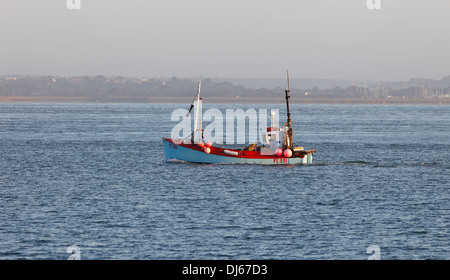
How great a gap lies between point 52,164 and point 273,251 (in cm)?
4841

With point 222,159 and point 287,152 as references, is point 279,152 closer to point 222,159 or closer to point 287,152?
point 287,152

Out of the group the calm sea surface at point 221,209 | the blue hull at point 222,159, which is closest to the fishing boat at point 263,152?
the blue hull at point 222,159

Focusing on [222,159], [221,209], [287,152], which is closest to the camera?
[221,209]

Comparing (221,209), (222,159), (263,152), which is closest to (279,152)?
(263,152)

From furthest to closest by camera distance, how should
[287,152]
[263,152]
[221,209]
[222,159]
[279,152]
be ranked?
[222,159] → [263,152] → [279,152] → [287,152] → [221,209]

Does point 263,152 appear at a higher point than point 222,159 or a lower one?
higher

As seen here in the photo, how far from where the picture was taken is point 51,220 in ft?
135

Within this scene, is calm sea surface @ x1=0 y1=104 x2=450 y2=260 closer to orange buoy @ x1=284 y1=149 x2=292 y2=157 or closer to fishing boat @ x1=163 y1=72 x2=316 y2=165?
fishing boat @ x1=163 y1=72 x2=316 y2=165

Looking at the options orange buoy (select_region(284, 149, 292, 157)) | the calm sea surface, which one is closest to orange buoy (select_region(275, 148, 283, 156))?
orange buoy (select_region(284, 149, 292, 157))

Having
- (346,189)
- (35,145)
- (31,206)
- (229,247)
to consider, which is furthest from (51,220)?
(35,145)

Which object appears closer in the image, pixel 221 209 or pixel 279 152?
pixel 221 209

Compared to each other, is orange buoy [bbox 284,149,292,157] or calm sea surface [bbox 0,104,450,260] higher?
orange buoy [bbox 284,149,292,157]

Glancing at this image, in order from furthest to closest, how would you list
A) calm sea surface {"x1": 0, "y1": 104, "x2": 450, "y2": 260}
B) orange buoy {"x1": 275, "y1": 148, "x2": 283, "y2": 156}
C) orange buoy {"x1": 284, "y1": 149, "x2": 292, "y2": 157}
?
1. orange buoy {"x1": 275, "y1": 148, "x2": 283, "y2": 156}
2. orange buoy {"x1": 284, "y1": 149, "x2": 292, "y2": 157}
3. calm sea surface {"x1": 0, "y1": 104, "x2": 450, "y2": 260}

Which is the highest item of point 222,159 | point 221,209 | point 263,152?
point 263,152
